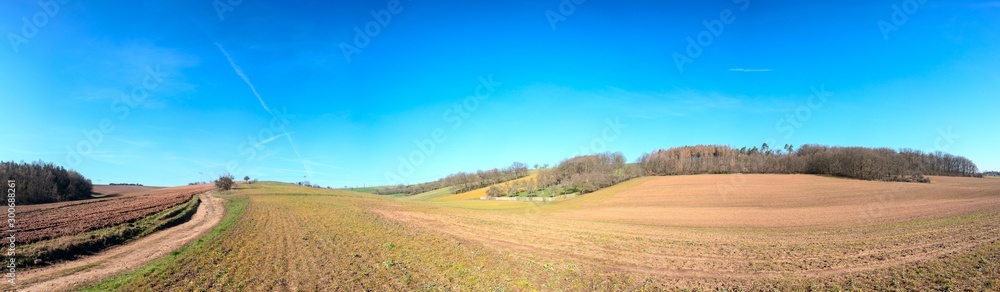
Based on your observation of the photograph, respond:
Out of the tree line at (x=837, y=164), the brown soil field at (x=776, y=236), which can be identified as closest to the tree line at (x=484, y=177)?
the tree line at (x=837, y=164)

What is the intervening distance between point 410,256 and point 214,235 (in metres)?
14.8

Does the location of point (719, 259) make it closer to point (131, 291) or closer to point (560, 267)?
point (560, 267)

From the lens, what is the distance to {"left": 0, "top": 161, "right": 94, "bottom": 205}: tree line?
5344cm

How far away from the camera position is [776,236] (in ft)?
83.3

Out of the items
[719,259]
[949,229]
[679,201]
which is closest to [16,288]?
[719,259]

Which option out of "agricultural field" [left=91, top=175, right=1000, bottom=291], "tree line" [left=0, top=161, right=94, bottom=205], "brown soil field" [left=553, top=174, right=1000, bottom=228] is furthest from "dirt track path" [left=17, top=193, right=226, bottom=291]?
"tree line" [left=0, top=161, right=94, bottom=205]

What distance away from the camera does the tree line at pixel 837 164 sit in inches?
2665

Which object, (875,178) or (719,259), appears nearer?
(719,259)

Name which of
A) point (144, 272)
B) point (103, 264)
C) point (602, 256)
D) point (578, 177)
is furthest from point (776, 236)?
point (578, 177)

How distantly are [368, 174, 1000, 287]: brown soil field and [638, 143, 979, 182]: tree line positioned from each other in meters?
19.0

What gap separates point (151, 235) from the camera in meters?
23.2

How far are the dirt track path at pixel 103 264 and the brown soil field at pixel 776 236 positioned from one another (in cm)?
1538

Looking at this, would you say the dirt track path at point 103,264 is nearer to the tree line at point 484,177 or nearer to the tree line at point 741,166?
the tree line at point 741,166

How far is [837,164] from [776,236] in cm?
7278
